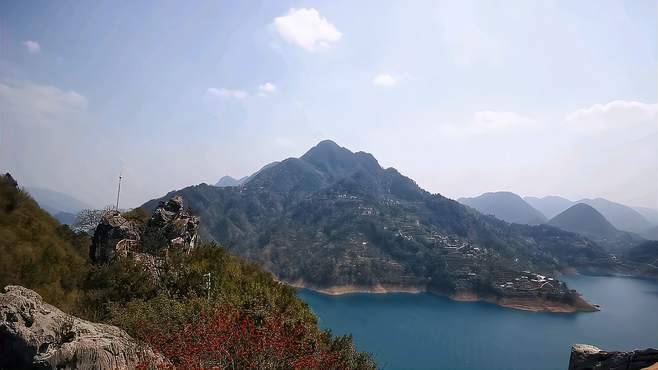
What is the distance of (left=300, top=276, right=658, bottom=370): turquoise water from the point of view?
5416cm

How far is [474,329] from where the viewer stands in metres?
69.6

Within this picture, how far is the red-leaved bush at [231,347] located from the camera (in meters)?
9.76

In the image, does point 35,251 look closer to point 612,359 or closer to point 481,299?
point 612,359

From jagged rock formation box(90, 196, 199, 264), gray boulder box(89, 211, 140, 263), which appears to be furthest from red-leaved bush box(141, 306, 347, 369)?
gray boulder box(89, 211, 140, 263)

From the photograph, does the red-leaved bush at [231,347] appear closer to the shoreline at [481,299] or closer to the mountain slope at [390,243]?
the shoreline at [481,299]

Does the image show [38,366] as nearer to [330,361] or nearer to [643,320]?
[330,361]

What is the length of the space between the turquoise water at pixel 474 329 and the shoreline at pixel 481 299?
2169mm

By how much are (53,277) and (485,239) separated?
141718 mm

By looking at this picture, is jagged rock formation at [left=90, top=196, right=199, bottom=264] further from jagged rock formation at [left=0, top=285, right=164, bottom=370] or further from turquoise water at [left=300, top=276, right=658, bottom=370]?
turquoise water at [left=300, top=276, right=658, bottom=370]

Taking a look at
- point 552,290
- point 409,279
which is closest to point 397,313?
point 409,279

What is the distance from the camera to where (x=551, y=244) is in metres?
157

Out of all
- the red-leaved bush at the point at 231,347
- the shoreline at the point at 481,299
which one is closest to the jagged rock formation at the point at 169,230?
the red-leaved bush at the point at 231,347

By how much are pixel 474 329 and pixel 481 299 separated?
87.8 ft

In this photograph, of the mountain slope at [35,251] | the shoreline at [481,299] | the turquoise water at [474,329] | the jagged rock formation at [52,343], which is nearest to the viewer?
the jagged rock formation at [52,343]
